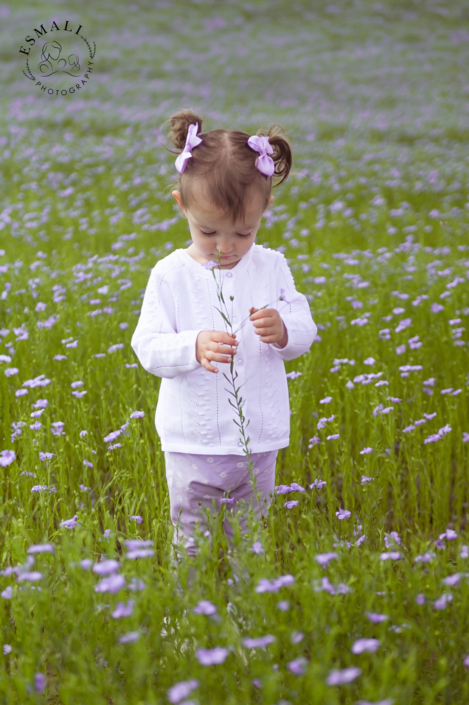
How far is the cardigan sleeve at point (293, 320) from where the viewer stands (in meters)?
2.33

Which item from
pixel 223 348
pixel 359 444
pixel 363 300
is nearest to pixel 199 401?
pixel 223 348

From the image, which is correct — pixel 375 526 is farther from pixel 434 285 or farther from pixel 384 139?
pixel 384 139

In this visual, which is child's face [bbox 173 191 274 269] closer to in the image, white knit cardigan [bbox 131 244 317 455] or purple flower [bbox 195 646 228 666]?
white knit cardigan [bbox 131 244 317 455]

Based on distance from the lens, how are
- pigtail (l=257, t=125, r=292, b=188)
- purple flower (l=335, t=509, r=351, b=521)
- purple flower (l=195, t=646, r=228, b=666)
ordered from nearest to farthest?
1. purple flower (l=195, t=646, r=228, b=666)
2. purple flower (l=335, t=509, r=351, b=521)
3. pigtail (l=257, t=125, r=292, b=188)

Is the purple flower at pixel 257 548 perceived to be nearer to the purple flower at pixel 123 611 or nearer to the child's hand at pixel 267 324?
the purple flower at pixel 123 611

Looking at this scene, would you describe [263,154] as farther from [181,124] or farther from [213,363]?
[213,363]

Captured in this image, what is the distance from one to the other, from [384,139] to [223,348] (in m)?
15.8

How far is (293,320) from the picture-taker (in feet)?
7.80

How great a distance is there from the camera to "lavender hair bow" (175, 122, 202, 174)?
2.27 meters

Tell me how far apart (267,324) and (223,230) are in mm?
344

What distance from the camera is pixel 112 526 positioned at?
1.96m

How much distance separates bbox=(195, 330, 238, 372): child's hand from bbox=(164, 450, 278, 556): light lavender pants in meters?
0.40

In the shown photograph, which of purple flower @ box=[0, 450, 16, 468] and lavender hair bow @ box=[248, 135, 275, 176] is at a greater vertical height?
lavender hair bow @ box=[248, 135, 275, 176]

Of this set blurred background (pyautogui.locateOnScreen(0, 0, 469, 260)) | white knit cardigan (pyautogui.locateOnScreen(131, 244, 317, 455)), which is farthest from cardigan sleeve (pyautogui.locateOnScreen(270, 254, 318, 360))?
blurred background (pyautogui.locateOnScreen(0, 0, 469, 260))
